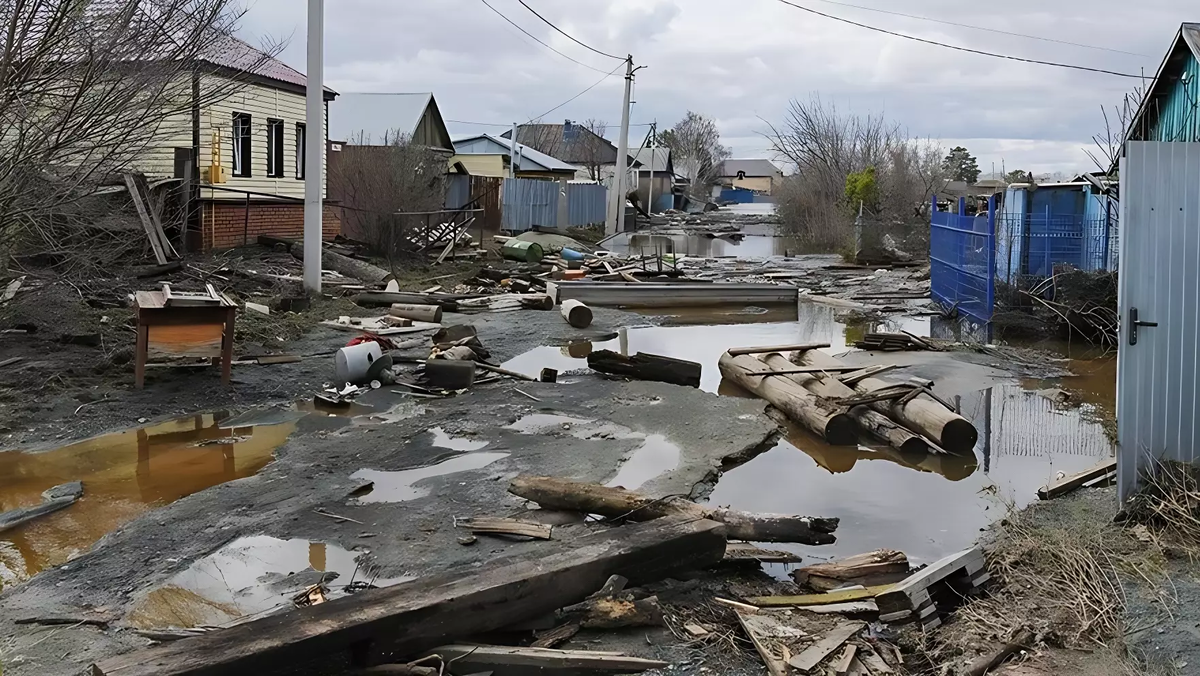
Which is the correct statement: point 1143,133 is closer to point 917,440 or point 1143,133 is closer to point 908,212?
point 917,440

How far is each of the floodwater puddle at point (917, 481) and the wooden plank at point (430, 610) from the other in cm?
103

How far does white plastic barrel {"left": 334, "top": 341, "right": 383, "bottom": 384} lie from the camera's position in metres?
10.6

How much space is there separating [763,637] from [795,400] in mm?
5439

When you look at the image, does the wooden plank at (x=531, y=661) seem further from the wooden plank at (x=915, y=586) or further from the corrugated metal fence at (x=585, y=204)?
the corrugated metal fence at (x=585, y=204)

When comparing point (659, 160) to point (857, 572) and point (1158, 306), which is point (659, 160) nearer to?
point (1158, 306)

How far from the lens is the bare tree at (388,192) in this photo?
23.5 metres

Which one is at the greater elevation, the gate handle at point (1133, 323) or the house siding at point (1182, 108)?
the house siding at point (1182, 108)

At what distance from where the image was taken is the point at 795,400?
988 centimetres

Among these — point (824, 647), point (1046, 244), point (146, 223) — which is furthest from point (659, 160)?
point (824, 647)

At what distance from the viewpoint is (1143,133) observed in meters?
15.1

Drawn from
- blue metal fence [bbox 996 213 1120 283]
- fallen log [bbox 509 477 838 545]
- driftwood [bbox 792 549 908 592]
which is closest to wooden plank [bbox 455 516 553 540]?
fallen log [bbox 509 477 838 545]

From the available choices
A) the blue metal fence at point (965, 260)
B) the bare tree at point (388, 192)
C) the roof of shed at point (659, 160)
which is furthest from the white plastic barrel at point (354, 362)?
the roof of shed at point (659, 160)

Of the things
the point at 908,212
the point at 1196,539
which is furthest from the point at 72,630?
the point at 908,212

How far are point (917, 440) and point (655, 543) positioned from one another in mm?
4287
